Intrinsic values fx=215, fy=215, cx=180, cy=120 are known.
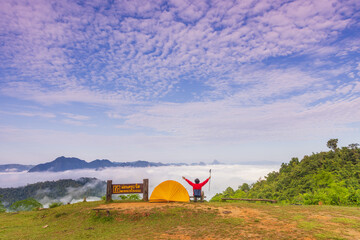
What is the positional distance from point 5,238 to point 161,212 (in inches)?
384

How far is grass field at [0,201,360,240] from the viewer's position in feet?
37.0

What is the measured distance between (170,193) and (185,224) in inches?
227

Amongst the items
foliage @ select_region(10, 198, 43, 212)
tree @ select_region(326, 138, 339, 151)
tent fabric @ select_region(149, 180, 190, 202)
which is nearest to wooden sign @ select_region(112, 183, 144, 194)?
tent fabric @ select_region(149, 180, 190, 202)

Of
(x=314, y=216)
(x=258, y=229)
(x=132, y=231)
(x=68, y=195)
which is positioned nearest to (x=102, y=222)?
(x=132, y=231)

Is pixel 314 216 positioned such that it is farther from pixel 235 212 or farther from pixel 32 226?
pixel 32 226

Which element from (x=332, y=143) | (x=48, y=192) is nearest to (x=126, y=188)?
(x=332, y=143)

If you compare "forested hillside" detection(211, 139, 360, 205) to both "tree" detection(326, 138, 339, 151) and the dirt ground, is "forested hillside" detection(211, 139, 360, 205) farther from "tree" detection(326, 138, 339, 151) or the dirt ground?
the dirt ground

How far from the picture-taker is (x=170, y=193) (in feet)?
63.7

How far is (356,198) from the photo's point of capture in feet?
70.0

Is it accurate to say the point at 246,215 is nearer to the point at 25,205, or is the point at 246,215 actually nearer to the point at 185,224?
the point at 185,224

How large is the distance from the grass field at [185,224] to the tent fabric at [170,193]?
82.5 inches

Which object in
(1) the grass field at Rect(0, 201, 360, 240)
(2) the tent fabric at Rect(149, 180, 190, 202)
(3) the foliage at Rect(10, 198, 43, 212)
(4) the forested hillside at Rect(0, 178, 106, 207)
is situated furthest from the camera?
(4) the forested hillside at Rect(0, 178, 106, 207)

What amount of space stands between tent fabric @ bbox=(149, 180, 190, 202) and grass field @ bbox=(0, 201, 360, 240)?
6.87 ft

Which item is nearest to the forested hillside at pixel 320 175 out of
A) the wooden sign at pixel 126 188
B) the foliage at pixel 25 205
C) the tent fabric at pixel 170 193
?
the tent fabric at pixel 170 193
